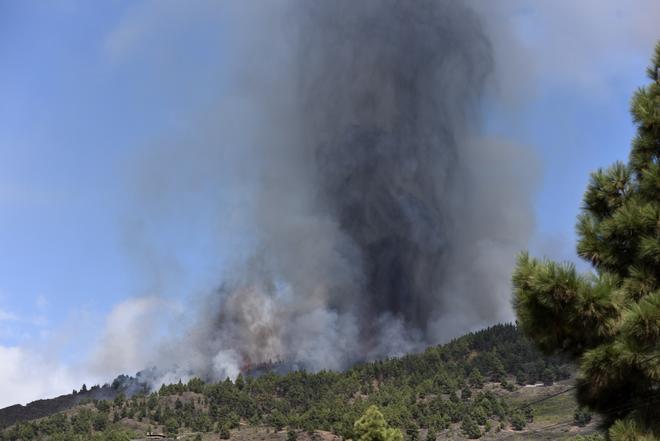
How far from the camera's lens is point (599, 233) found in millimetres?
19516

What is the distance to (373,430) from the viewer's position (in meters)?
61.0

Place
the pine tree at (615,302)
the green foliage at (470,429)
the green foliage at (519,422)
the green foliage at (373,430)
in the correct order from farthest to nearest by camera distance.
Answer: the green foliage at (519,422)
the green foliage at (470,429)
the green foliage at (373,430)
the pine tree at (615,302)

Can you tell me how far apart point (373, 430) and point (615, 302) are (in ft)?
154

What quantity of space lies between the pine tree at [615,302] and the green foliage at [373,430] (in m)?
43.8

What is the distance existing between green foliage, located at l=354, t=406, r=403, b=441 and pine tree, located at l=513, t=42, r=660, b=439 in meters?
43.8

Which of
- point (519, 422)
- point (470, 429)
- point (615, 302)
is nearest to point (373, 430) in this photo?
point (615, 302)

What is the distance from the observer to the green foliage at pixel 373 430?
60.7 m

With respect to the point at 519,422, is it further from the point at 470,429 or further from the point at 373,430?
the point at 373,430

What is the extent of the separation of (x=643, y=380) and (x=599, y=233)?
14.5 feet

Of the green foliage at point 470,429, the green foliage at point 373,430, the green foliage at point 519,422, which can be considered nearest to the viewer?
the green foliage at point 373,430

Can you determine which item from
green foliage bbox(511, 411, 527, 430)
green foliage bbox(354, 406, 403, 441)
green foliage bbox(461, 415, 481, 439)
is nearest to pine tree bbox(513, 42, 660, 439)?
green foliage bbox(354, 406, 403, 441)

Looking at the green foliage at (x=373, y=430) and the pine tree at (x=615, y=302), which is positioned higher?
the green foliage at (x=373, y=430)

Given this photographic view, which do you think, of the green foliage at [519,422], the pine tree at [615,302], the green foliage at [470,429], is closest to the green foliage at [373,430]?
the pine tree at [615,302]

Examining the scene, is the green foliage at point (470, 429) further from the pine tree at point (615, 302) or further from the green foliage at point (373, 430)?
the pine tree at point (615, 302)
